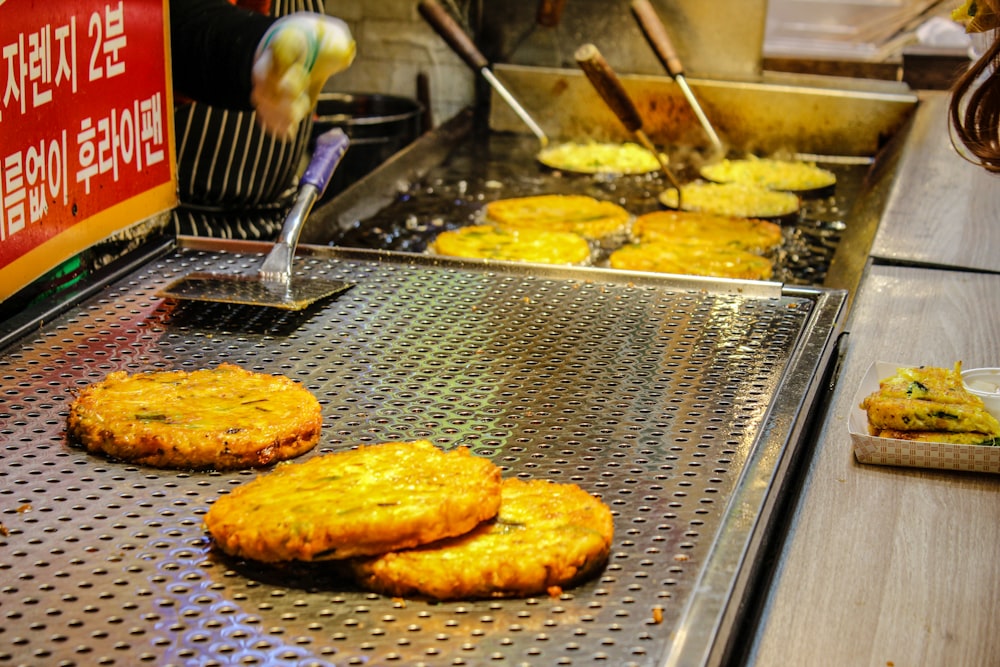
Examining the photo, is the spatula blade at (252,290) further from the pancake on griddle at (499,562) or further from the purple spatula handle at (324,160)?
the pancake on griddle at (499,562)

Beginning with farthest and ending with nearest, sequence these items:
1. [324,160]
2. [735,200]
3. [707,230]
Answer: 1. [735,200]
2. [707,230]
3. [324,160]

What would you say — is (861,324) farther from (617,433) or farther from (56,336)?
(56,336)

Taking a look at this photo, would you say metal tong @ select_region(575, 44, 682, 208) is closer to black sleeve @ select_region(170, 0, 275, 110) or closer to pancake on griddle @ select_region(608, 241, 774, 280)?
pancake on griddle @ select_region(608, 241, 774, 280)

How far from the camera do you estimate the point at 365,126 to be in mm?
4668

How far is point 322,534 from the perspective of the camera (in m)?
1.46

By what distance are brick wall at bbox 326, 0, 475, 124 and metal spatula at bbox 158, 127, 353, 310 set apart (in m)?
3.30

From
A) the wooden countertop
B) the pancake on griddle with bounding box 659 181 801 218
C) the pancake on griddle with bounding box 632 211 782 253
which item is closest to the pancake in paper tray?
the wooden countertop

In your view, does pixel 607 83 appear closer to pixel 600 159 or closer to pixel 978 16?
pixel 600 159

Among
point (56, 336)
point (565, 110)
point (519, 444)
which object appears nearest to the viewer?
point (519, 444)

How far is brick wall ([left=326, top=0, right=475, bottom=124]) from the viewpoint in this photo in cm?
589

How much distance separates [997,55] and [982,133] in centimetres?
16

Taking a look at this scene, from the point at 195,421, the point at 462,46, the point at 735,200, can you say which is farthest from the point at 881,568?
the point at 462,46

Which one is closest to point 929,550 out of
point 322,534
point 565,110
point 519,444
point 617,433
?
point 617,433

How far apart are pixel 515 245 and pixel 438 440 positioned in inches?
74.0
